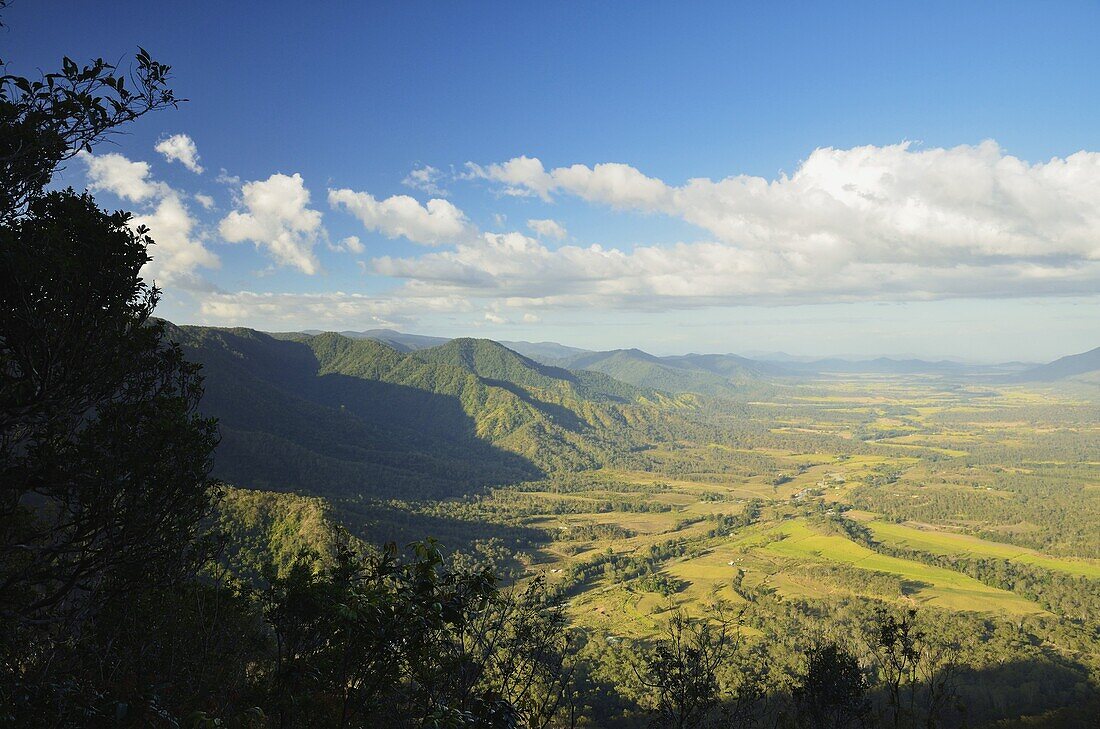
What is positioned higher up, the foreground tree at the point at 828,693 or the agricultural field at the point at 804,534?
the foreground tree at the point at 828,693

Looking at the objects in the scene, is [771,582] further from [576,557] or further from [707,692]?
[707,692]

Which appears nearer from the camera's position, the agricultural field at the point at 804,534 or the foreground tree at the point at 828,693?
the foreground tree at the point at 828,693

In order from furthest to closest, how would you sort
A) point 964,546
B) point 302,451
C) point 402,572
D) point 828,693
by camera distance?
point 302,451, point 964,546, point 828,693, point 402,572

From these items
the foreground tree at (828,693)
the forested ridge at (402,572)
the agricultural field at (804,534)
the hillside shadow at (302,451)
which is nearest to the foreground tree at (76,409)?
the forested ridge at (402,572)

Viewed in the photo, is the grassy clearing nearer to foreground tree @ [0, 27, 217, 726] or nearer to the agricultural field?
the agricultural field

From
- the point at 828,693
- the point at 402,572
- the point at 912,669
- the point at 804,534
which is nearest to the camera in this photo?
the point at 402,572

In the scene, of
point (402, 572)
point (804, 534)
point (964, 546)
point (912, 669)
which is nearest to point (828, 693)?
point (912, 669)

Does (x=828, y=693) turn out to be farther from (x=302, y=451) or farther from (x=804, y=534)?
(x=302, y=451)

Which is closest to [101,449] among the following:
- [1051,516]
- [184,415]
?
[184,415]

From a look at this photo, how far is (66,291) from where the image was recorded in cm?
798

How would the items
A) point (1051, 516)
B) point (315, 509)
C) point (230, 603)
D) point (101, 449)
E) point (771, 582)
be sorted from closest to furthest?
point (101, 449) < point (230, 603) < point (315, 509) < point (771, 582) < point (1051, 516)

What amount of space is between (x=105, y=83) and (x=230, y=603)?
50.1ft

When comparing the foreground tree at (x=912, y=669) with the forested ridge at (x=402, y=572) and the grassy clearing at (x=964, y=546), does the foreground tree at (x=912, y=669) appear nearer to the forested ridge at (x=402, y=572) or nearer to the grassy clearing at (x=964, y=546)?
the forested ridge at (x=402, y=572)

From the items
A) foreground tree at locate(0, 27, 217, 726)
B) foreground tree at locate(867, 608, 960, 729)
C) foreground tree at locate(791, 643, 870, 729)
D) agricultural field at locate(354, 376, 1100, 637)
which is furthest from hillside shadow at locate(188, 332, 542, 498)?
foreground tree at locate(0, 27, 217, 726)
